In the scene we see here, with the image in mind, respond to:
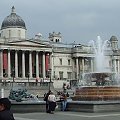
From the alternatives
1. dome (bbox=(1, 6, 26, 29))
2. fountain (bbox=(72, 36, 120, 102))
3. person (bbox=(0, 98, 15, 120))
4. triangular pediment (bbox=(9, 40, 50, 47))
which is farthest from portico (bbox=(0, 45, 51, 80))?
person (bbox=(0, 98, 15, 120))

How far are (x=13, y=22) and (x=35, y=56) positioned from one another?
1090 cm

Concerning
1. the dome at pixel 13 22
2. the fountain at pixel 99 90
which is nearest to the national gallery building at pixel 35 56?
the dome at pixel 13 22

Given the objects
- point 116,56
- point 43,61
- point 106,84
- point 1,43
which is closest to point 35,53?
point 43,61

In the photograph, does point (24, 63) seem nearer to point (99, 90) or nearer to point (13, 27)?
point (13, 27)

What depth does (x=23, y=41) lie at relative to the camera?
99.2 meters

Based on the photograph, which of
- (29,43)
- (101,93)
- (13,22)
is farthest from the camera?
(13,22)

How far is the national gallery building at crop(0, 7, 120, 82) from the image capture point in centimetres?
9762

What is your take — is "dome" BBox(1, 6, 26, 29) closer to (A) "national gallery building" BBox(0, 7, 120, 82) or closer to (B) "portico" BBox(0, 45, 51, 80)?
(A) "national gallery building" BBox(0, 7, 120, 82)

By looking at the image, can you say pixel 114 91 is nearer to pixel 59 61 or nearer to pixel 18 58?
pixel 18 58

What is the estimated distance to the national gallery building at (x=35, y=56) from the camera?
97625 mm

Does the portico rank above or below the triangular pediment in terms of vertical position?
below

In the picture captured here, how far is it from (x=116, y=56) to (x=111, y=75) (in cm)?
9099

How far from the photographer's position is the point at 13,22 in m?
104

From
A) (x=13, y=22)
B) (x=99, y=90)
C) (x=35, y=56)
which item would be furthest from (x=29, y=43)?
(x=99, y=90)
